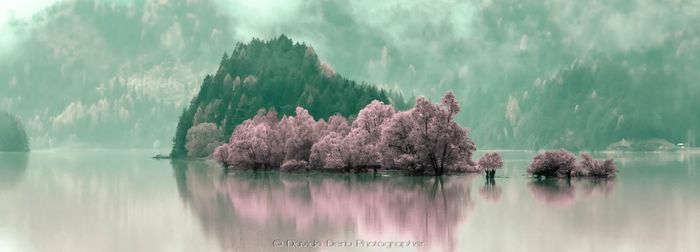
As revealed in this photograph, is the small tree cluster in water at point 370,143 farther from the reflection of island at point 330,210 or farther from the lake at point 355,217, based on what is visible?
the lake at point 355,217

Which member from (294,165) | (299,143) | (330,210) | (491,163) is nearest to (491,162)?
(491,163)

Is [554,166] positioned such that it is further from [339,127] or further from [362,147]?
[339,127]

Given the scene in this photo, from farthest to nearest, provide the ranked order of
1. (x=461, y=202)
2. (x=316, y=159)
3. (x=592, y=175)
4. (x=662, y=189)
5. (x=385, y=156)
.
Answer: (x=316, y=159)
(x=385, y=156)
(x=592, y=175)
(x=662, y=189)
(x=461, y=202)

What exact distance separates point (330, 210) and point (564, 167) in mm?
62656

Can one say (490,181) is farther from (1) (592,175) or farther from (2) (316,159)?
(2) (316,159)

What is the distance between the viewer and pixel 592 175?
404 ft

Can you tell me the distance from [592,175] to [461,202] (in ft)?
172

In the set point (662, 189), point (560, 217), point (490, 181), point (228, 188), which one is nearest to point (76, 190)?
point (228, 188)

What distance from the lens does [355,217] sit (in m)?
64.7

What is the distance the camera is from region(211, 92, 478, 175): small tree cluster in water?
126 m

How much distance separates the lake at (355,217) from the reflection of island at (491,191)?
0.42ft

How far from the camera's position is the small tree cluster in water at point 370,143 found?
414 feet

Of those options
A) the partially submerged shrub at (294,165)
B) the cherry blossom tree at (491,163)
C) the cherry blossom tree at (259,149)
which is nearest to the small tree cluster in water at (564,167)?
the cherry blossom tree at (491,163)

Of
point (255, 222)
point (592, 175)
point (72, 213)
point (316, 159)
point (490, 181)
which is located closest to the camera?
point (255, 222)
